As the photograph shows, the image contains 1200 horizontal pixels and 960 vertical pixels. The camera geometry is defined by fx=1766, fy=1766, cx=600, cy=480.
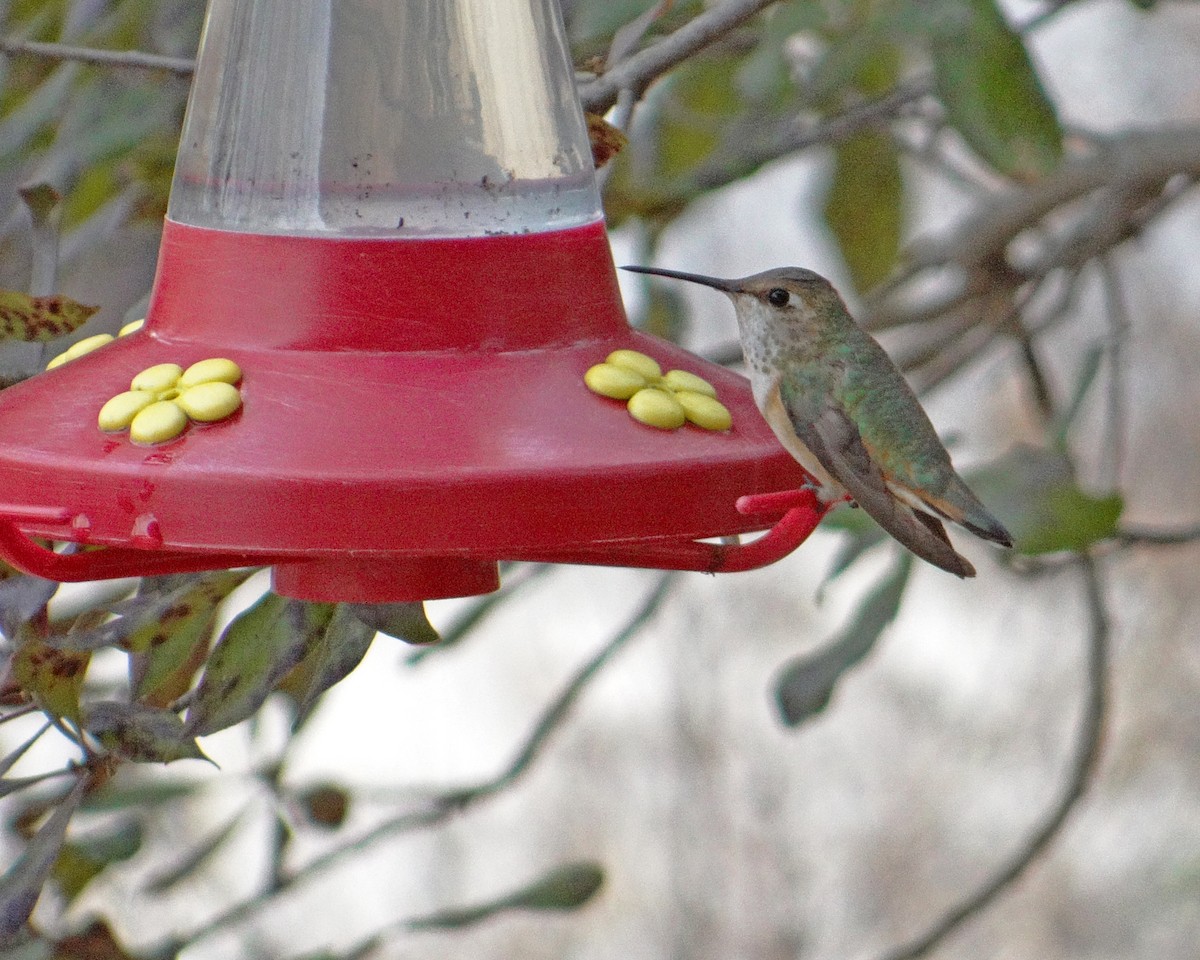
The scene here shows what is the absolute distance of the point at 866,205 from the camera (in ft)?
12.2

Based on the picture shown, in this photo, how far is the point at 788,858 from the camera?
655 cm

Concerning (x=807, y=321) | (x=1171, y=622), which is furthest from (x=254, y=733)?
(x=1171, y=622)

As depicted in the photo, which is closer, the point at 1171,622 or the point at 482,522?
the point at 482,522

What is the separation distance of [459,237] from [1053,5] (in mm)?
1770

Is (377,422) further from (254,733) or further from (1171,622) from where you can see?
(1171,622)

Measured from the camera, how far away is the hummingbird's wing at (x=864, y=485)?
81.3 inches

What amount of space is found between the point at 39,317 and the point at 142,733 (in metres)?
0.45

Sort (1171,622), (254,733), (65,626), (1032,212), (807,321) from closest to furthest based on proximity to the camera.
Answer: (65,626)
(807,321)
(254,733)
(1032,212)
(1171,622)

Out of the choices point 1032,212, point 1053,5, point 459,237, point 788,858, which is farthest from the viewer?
point 788,858

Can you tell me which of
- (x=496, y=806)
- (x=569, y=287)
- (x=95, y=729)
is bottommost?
(x=496, y=806)

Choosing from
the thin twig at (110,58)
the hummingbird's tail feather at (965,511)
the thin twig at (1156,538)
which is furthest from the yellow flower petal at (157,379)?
the thin twig at (1156,538)

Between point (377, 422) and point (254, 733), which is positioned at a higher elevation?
point (377, 422)

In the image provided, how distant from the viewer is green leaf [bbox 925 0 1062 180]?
2.74 meters

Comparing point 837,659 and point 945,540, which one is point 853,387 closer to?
point 945,540
